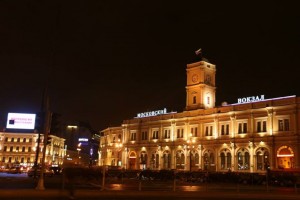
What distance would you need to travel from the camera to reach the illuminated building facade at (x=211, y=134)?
58438 mm

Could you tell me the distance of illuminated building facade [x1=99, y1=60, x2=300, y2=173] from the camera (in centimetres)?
5844

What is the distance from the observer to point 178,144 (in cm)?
7556

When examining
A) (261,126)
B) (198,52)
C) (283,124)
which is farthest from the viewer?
(198,52)

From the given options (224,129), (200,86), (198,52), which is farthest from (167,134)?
(198,52)

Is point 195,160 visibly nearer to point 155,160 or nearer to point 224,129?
point 224,129

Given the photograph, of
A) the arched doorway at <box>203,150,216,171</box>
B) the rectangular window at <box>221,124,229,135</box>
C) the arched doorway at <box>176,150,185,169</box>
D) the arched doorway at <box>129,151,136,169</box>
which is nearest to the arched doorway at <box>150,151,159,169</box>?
the arched doorway at <box>129,151,136,169</box>

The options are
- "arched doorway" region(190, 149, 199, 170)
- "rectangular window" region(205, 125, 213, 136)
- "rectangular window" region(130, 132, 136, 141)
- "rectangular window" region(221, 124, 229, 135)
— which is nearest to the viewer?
"rectangular window" region(221, 124, 229, 135)

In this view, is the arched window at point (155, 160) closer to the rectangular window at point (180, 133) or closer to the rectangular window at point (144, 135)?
the rectangular window at point (144, 135)

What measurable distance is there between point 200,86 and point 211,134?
1159 centimetres

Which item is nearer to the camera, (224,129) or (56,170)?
(56,170)

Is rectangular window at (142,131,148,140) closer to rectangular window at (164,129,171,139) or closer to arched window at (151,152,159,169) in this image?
arched window at (151,152,159,169)

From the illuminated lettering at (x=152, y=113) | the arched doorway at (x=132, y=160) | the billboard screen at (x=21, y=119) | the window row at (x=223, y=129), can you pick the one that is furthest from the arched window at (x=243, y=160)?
the billboard screen at (x=21, y=119)

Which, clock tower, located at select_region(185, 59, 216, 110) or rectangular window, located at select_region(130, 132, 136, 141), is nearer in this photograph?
clock tower, located at select_region(185, 59, 216, 110)

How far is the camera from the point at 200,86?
251 feet
